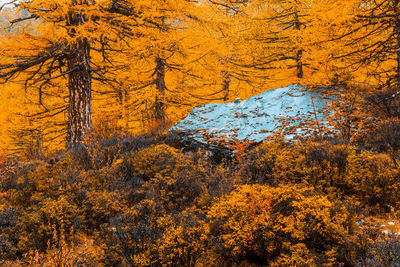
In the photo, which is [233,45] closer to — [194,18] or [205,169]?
[194,18]

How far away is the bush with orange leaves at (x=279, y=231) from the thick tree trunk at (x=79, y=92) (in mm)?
5326

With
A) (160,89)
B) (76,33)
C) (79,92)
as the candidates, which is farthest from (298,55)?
(79,92)

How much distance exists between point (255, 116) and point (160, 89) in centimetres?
464

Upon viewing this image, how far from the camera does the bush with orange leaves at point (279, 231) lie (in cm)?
198

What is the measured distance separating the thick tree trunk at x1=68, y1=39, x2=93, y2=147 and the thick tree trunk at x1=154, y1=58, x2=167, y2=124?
3.04m

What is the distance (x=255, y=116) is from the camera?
19.4 ft

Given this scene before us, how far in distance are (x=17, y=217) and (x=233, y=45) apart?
1034 cm

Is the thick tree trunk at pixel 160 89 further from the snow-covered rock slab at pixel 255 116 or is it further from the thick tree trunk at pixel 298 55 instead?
the thick tree trunk at pixel 298 55

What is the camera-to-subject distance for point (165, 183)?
359 centimetres

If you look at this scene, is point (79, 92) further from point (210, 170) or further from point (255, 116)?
point (255, 116)

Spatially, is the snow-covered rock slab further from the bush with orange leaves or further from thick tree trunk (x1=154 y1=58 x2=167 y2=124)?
the bush with orange leaves

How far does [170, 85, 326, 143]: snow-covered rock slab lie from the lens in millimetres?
5258

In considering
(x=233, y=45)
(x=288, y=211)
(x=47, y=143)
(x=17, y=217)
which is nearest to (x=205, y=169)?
(x=288, y=211)

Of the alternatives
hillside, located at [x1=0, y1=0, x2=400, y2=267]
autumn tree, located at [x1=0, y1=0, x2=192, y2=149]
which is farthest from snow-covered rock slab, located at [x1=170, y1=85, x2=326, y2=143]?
autumn tree, located at [x1=0, y1=0, x2=192, y2=149]
